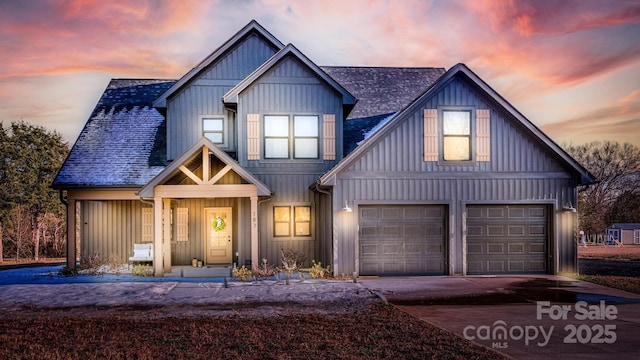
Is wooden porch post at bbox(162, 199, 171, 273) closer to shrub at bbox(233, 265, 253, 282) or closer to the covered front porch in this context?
the covered front porch

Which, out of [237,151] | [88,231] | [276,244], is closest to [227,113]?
[237,151]

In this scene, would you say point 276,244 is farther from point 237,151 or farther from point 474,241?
point 474,241

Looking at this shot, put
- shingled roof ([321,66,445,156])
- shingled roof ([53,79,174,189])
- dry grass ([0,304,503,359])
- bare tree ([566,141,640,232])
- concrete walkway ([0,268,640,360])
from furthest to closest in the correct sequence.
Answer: bare tree ([566,141,640,232]) < shingled roof ([321,66,445,156]) < shingled roof ([53,79,174,189]) < concrete walkway ([0,268,640,360]) < dry grass ([0,304,503,359])

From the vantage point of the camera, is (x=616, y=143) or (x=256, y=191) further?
(x=616, y=143)

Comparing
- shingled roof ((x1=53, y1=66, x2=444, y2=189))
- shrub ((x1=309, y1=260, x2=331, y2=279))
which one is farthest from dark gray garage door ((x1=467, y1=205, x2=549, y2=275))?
shingled roof ((x1=53, y1=66, x2=444, y2=189))

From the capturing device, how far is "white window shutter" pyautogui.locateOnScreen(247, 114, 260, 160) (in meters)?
18.4

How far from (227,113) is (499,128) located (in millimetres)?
9908

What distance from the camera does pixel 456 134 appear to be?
17000 millimetres

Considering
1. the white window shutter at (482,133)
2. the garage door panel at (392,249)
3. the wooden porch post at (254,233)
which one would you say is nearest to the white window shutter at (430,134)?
the white window shutter at (482,133)

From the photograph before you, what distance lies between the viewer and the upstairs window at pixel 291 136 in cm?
1858

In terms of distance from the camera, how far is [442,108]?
16.9m

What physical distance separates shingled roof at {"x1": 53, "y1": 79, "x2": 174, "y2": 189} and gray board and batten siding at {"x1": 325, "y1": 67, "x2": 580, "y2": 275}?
25.9 ft

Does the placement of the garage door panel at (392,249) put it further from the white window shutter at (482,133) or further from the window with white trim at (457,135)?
the white window shutter at (482,133)

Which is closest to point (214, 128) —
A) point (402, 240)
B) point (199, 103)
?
point (199, 103)
